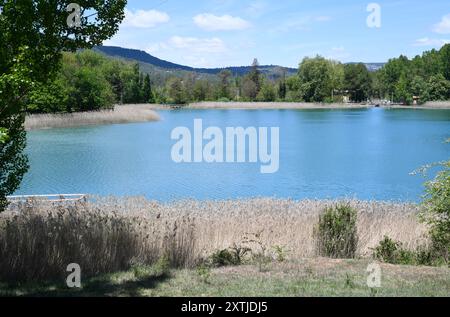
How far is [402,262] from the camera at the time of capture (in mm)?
9242

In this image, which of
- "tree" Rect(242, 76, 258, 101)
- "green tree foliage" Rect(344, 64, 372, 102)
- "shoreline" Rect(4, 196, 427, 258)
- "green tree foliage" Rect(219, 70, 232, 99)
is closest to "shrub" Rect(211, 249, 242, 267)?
"shoreline" Rect(4, 196, 427, 258)

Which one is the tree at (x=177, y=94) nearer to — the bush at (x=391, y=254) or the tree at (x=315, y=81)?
the tree at (x=315, y=81)

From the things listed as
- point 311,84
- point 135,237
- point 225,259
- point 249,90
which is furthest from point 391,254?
point 249,90

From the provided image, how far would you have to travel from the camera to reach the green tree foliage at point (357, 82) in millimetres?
133875

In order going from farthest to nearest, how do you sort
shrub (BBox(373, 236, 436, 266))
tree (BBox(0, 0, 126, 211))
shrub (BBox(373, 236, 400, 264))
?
shrub (BBox(373, 236, 400, 264)) < shrub (BBox(373, 236, 436, 266)) < tree (BBox(0, 0, 126, 211))

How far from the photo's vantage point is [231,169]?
30.7 m

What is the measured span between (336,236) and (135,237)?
3.77 metres

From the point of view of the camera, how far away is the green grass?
21.4ft

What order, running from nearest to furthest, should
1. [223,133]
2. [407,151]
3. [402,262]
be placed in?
[402,262]
[407,151]
[223,133]

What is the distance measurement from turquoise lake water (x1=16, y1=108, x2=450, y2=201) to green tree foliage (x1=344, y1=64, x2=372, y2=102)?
86307mm

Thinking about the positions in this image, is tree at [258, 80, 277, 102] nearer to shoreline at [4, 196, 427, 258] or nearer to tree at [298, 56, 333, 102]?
tree at [298, 56, 333, 102]
